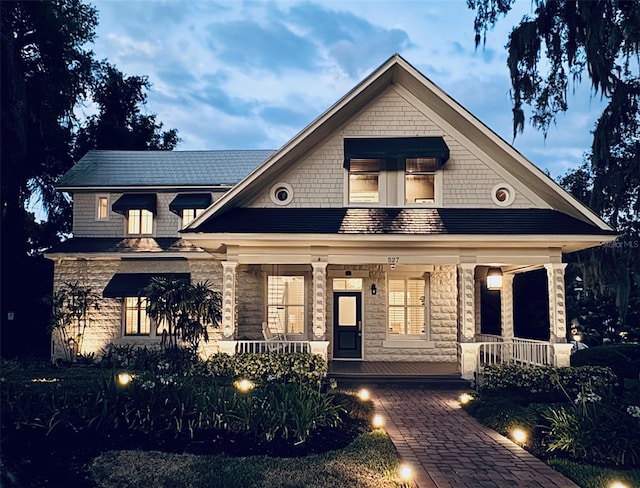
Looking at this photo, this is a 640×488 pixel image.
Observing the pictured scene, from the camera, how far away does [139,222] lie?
14922 mm

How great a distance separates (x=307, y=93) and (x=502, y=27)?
570ft

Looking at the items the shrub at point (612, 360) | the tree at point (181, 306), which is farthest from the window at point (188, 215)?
the shrub at point (612, 360)

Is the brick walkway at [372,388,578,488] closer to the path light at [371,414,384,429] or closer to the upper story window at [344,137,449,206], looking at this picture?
the path light at [371,414,384,429]

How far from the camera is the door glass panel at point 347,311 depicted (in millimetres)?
13359

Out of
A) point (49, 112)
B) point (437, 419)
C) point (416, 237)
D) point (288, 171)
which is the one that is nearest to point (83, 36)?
point (49, 112)

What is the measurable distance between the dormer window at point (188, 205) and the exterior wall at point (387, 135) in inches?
155

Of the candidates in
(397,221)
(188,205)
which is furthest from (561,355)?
(188,205)

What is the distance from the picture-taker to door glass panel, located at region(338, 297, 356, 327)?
13.4 metres

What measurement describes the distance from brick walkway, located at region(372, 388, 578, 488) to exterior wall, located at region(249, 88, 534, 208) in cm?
489

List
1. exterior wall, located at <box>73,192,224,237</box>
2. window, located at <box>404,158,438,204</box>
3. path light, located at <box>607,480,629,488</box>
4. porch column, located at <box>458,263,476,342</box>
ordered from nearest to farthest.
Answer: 1. path light, located at <box>607,480,629,488</box>
2. porch column, located at <box>458,263,476,342</box>
3. window, located at <box>404,158,438,204</box>
4. exterior wall, located at <box>73,192,224,237</box>

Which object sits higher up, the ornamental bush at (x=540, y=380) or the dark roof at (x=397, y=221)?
the dark roof at (x=397, y=221)

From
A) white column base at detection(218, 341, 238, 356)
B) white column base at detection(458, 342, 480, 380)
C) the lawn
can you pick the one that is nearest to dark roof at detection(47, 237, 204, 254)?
white column base at detection(218, 341, 238, 356)

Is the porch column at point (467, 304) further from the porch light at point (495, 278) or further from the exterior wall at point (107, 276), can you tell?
the exterior wall at point (107, 276)

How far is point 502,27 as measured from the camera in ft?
43.7
